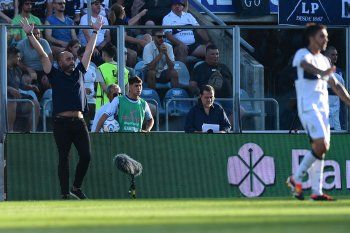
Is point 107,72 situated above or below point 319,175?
above

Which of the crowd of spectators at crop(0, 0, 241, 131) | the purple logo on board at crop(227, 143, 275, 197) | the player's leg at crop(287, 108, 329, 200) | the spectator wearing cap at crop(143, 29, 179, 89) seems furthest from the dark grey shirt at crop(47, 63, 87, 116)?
the player's leg at crop(287, 108, 329, 200)

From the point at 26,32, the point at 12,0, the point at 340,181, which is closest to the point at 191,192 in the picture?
the point at 340,181

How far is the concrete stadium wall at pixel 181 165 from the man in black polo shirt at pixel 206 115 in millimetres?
161

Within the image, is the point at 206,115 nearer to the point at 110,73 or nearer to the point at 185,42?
the point at 185,42

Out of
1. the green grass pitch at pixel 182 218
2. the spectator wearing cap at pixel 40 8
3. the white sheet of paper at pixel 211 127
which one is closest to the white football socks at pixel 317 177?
the green grass pitch at pixel 182 218

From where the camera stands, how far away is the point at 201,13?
2353cm

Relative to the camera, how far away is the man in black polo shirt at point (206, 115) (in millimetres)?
18609

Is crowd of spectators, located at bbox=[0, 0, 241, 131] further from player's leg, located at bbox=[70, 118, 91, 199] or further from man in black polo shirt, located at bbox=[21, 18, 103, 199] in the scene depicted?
player's leg, located at bbox=[70, 118, 91, 199]

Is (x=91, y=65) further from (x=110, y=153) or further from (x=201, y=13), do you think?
(x=201, y=13)

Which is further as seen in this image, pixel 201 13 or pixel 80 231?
pixel 201 13

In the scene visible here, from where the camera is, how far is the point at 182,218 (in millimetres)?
11117

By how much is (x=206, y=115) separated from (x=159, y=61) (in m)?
1.18

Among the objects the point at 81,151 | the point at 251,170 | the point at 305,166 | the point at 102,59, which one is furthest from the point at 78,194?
the point at 305,166

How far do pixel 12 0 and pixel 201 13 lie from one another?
3.88 m
